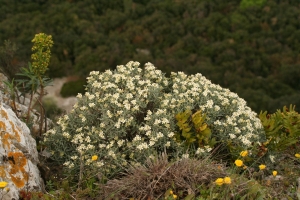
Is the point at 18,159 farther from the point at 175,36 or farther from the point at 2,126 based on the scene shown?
the point at 175,36

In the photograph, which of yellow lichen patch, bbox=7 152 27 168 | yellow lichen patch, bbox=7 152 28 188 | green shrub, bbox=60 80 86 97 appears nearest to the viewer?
yellow lichen patch, bbox=7 152 28 188

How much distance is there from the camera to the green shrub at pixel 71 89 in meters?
33.3

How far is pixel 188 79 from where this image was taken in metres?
6.29

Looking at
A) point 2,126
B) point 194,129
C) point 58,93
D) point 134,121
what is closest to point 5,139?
point 2,126

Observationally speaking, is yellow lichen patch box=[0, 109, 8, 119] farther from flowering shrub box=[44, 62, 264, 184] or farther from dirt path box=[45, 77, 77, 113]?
dirt path box=[45, 77, 77, 113]

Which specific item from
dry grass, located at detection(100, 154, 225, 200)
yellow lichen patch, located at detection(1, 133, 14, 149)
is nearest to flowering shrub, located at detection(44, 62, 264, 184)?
dry grass, located at detection(100, 154, 225, 200)

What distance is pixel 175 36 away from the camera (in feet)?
131

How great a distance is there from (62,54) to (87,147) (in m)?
34.2

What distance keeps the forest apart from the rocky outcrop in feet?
88.3

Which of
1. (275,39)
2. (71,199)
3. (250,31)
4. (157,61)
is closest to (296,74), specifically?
(275,39)

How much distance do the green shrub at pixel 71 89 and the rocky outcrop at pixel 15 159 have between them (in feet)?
90.4

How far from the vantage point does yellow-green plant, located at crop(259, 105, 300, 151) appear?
588 cm

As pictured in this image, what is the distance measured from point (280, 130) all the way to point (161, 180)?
2.28 m

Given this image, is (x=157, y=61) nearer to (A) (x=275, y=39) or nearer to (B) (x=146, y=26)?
(B) (x=146, y=26)
